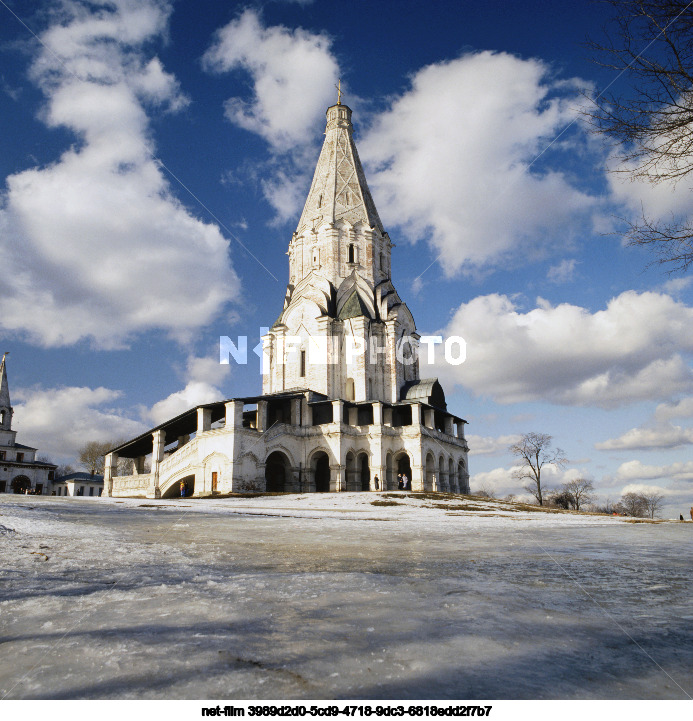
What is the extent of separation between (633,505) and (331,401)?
59.5 meters

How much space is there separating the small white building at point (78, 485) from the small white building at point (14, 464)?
7.47 ft

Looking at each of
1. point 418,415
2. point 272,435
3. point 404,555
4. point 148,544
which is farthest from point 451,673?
point 418,415

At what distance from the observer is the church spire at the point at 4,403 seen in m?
57.2

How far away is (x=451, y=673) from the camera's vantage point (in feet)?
7.26

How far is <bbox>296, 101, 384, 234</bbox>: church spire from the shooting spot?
43553mm

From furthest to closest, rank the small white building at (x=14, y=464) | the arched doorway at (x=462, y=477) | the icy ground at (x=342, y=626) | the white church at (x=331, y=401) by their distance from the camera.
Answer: the small white building at (x=14, y=464) < the arched doorway at (x=462, y=477) < the white church at (x=331, y=401) < the icy ground at (x=342, y=626)

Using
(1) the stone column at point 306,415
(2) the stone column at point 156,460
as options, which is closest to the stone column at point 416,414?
(1) the stone column at point 306,415

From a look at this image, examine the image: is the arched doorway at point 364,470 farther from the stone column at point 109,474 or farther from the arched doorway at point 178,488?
the stone column at point 109,474

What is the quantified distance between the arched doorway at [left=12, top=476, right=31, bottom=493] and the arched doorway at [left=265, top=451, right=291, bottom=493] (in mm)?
34632

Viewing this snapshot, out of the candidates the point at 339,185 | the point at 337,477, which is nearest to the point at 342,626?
the point at 337,477

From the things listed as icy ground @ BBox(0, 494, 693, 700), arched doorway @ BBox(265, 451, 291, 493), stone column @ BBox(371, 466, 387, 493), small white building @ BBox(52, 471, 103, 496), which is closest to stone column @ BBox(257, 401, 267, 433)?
arched doorway @ BBox(265, 451, 291, 493)

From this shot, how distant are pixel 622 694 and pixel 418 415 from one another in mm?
34049

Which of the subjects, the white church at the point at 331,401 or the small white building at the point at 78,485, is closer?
the white church at the point at 331,401

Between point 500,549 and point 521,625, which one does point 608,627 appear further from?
point 500,549
